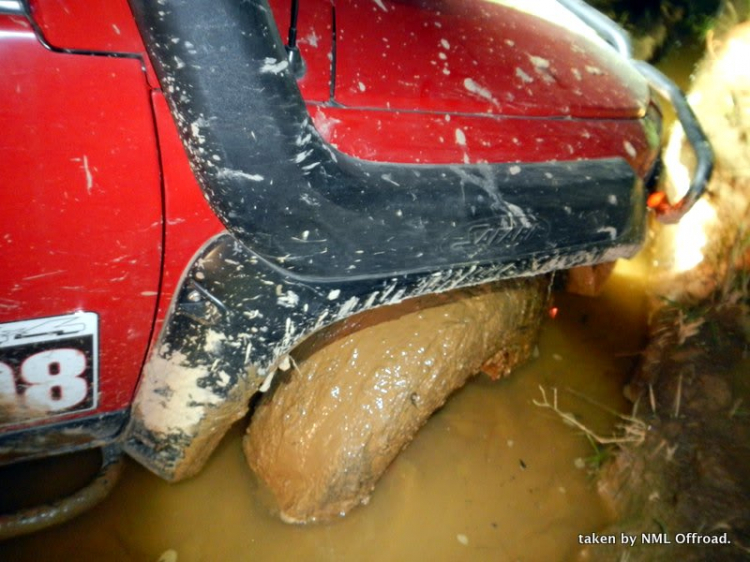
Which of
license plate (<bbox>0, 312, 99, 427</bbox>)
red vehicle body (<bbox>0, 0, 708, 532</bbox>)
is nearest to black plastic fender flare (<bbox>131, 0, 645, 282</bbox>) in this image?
red vehicle body (<bbox>0, 0, 708, 532</bbox>)

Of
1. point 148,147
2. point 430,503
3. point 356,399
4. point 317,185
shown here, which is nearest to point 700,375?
point 430,503

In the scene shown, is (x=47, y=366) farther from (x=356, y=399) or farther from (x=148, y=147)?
(x=356, y=399)

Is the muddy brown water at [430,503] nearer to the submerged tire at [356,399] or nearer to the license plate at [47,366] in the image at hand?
the submerged tire at [356,399]

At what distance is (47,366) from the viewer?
997 mm

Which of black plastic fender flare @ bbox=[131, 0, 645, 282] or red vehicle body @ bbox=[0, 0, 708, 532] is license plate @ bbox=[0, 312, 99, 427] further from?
black plastic fender flare @ bbox=[131, 0, 645, 282]

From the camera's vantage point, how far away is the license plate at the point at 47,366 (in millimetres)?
944

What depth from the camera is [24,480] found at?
1.52 meters

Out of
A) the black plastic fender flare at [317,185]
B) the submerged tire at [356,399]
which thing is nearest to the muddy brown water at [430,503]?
the submerged tire at [356,399]

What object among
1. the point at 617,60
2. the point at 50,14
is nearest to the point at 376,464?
the point at 50,14

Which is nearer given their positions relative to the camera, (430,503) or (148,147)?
(148,147)

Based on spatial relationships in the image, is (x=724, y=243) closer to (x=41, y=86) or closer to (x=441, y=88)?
(x=441, y=88)

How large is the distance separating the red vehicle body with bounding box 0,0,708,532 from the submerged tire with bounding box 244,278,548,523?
0.25 m

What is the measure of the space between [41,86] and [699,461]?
2027mm

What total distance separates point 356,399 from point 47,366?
800 millimetres
